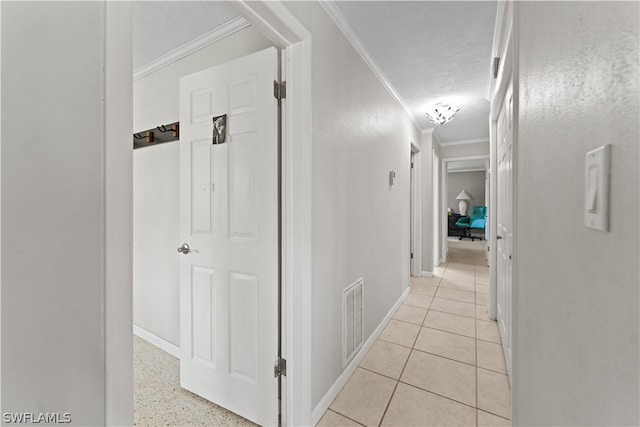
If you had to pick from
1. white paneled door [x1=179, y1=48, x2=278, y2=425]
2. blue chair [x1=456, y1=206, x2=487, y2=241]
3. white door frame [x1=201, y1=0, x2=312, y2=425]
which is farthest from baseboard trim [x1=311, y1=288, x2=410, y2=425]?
blue chair [x1=456, y1=206, x2=487, y2=241]

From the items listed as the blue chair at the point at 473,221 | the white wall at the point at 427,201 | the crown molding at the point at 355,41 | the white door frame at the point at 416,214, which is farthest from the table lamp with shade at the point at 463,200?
the crown molding at the point at 355,41

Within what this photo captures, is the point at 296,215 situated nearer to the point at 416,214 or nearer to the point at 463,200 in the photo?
the point at 416,214

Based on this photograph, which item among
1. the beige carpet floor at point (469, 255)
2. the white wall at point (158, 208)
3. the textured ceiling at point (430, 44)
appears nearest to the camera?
the textured ceiling at point (430, 44)

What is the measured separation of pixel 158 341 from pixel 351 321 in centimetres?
169

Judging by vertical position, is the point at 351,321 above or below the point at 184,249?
below

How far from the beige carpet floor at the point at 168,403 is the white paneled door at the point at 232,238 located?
69 millimetres

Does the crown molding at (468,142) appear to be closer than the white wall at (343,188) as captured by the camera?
No

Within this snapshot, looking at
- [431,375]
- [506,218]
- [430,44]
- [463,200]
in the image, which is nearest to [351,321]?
[431,375]

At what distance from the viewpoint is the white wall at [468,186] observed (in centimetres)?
974

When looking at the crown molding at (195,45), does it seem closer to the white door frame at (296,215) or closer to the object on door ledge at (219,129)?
the white door frame at (296,215)

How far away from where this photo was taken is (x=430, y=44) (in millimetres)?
1945

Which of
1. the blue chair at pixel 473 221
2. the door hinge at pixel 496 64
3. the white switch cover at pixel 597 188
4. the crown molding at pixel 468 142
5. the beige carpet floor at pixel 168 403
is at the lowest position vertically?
the beige carpet floor at pixel 168 403

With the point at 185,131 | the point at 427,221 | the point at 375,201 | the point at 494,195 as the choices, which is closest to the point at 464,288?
the point at 427,221

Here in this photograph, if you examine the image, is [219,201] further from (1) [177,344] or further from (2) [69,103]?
(1) [177,344]
